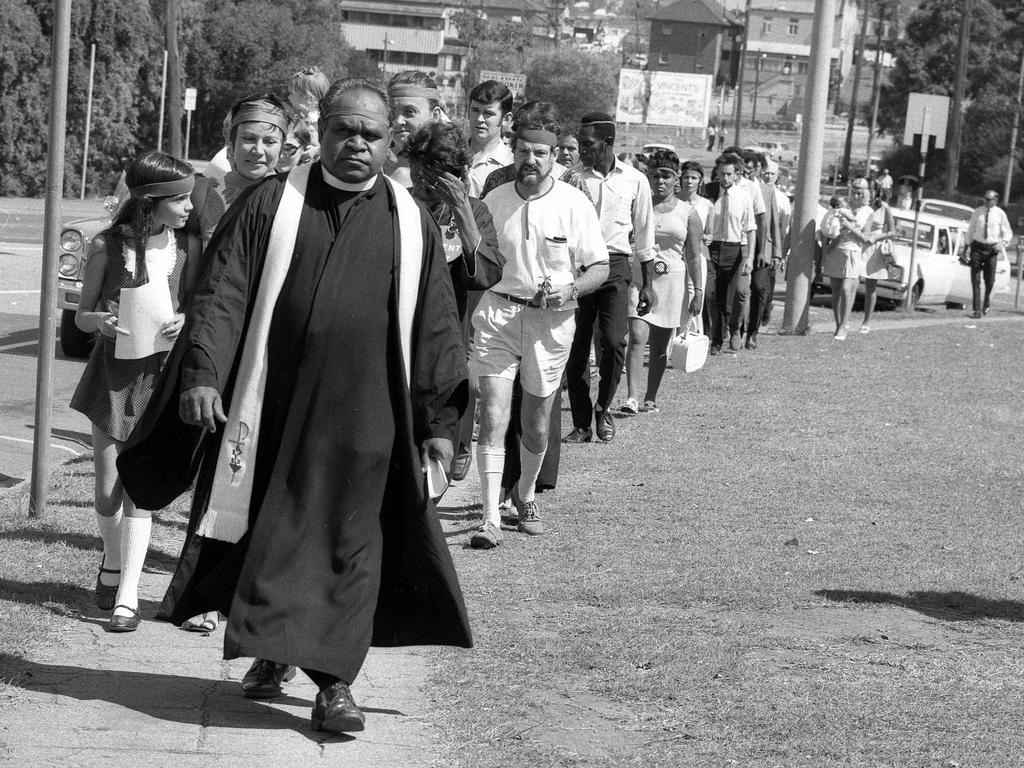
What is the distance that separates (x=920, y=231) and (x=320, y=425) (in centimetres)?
2447

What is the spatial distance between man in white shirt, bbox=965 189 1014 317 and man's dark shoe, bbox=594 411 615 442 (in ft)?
49.4

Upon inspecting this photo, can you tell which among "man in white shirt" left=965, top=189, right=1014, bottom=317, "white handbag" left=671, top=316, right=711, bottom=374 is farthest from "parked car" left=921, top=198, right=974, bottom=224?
"white handbag" left=671, top=316, right=711, bottom=374

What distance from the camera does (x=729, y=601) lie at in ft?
22.4

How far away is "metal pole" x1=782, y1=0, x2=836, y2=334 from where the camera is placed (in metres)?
20.1

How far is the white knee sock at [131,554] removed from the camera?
227 inches

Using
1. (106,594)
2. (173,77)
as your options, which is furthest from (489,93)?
(173,77)

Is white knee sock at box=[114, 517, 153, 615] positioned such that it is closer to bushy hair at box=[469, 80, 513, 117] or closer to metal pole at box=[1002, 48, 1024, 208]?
bushy hair at box=[469, 80, 513, 117]

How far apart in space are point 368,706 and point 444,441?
0.89 m

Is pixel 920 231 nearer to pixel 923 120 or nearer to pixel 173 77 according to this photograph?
pixel 923 120

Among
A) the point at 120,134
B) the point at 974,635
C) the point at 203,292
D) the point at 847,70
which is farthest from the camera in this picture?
the point at 847,70

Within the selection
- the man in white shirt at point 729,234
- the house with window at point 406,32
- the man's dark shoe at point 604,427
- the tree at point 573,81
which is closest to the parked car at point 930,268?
the man in white shirt at point 729,234

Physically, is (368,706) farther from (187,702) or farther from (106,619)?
(106,619)

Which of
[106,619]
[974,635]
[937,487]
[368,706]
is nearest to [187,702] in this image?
[368,706]

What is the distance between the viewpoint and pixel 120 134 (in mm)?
43594
